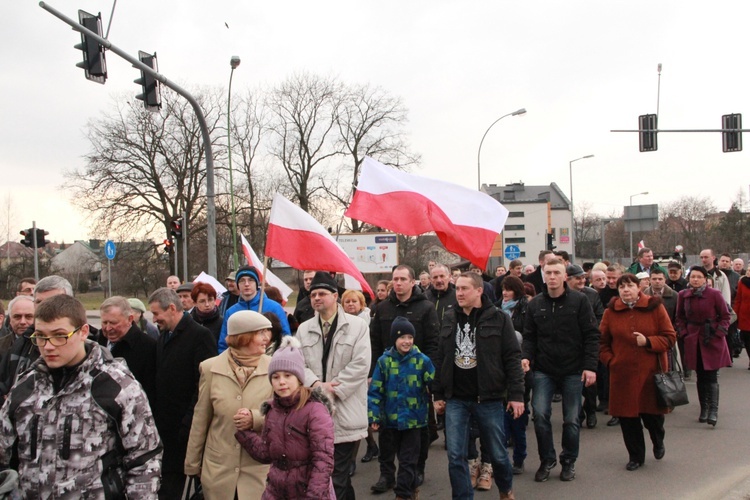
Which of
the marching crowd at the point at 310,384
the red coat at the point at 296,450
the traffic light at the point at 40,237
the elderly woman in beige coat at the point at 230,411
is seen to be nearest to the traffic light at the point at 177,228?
the traffic light at the point at 40,237

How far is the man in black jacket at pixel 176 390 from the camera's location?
5160 millimetres

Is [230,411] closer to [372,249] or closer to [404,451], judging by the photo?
[404,451]

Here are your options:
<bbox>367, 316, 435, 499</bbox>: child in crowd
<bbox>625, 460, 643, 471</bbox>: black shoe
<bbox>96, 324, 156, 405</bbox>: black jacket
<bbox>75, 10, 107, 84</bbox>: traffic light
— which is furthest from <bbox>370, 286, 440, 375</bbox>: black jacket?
<bbox>75, 10, 107, 84</bbox>: traffic light

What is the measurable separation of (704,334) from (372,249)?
46.0 feet

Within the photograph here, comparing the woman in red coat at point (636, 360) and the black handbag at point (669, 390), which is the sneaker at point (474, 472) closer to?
the woman in red coat at point (636, 360)

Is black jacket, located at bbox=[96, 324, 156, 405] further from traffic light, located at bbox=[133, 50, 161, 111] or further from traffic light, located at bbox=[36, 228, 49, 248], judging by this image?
traffic light, located at bbox=[36, 228, 49, 248]

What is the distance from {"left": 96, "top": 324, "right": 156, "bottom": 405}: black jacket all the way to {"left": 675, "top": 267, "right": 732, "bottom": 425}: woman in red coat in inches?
269

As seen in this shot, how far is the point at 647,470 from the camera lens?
705 cm

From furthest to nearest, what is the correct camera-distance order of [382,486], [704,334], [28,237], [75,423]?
[28,237] < [704,334] < [382,486] < [75,423]

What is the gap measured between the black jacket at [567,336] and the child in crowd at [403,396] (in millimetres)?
1217

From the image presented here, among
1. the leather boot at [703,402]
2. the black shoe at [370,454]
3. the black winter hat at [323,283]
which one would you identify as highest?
A: the black winter hat at [323,283]

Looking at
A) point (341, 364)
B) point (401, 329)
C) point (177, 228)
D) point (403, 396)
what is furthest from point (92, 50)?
point (177, 228)

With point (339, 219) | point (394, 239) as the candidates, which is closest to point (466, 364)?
point (394, 239)

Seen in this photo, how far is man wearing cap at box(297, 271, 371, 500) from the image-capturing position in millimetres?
5461
